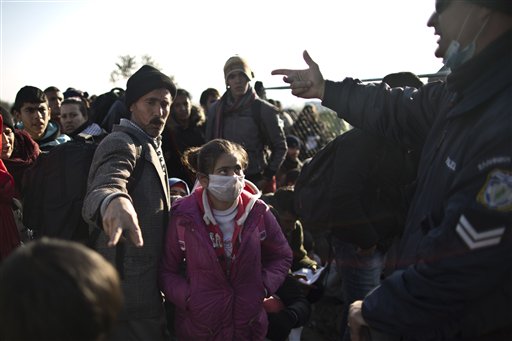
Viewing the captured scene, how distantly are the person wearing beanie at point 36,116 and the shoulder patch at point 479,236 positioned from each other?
3.68 meters

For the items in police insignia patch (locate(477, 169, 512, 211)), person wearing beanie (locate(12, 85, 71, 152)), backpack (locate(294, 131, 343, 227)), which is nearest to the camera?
police insignia patch (locate(477, 169, 512, 211))

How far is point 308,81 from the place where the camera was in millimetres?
2527

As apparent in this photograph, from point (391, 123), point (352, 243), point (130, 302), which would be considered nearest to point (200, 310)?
point (130, 302)

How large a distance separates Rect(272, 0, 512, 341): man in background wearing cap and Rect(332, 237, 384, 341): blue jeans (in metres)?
1.40

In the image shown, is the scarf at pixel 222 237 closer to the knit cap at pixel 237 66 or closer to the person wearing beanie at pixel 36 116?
the person wearing beanie at pixel 36 116

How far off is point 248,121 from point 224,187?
7.74 feet

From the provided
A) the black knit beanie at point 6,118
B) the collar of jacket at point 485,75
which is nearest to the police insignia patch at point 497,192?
the collar of jacket at point 485,75


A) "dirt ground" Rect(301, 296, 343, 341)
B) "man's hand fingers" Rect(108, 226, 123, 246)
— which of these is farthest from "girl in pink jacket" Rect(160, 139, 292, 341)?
"dirt ground" Rect(301, 296, 343, 341)

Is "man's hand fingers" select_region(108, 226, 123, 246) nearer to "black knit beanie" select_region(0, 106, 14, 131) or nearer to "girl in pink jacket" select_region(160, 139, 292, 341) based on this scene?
"girl in pink jacket" select_region(160, 139, 292, 341)

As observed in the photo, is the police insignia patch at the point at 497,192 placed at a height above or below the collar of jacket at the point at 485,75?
below

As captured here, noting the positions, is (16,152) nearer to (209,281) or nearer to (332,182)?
(209,281)

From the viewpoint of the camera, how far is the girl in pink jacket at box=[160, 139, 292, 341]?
262 cm

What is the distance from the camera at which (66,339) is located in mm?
1087

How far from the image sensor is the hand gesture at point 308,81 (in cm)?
251
